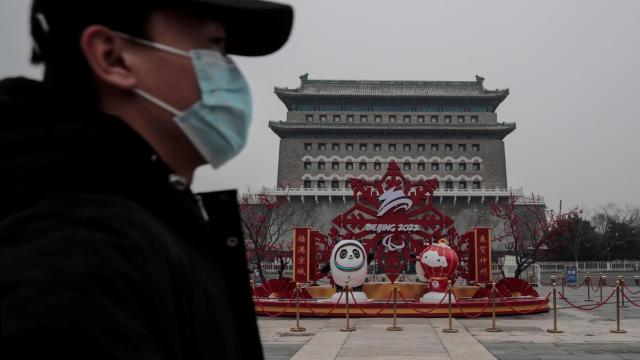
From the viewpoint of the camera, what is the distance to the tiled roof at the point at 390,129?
159ft

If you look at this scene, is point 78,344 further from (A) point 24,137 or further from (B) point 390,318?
(B) point 390,318

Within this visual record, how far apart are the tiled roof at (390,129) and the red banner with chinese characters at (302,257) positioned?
112ft

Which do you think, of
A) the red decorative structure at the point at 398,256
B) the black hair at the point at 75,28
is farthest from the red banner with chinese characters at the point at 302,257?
the black hair at the point at 75,28

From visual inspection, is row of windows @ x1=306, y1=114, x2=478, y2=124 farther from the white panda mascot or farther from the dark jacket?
the dark jacket

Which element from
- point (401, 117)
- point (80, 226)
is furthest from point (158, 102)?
point (401, 117)

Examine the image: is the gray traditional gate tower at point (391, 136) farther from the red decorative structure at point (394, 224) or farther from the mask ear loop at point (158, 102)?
the mask ear loop at point (158, 102)

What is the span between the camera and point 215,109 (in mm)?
1222

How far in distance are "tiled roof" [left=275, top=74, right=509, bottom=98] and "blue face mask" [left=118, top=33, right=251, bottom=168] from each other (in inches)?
1958

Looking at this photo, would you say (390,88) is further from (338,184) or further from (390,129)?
(338,184)

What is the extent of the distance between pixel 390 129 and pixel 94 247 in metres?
48.5

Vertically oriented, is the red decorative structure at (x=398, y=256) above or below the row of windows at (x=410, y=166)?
below

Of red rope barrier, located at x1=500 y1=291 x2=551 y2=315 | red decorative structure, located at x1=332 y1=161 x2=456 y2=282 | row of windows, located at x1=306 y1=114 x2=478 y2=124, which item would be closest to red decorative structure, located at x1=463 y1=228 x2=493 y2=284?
red decorative structure, located at x1=332 y1=161 x2=456 y2=282

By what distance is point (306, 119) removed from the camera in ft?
168

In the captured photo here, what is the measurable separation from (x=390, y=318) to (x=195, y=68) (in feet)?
40.7
